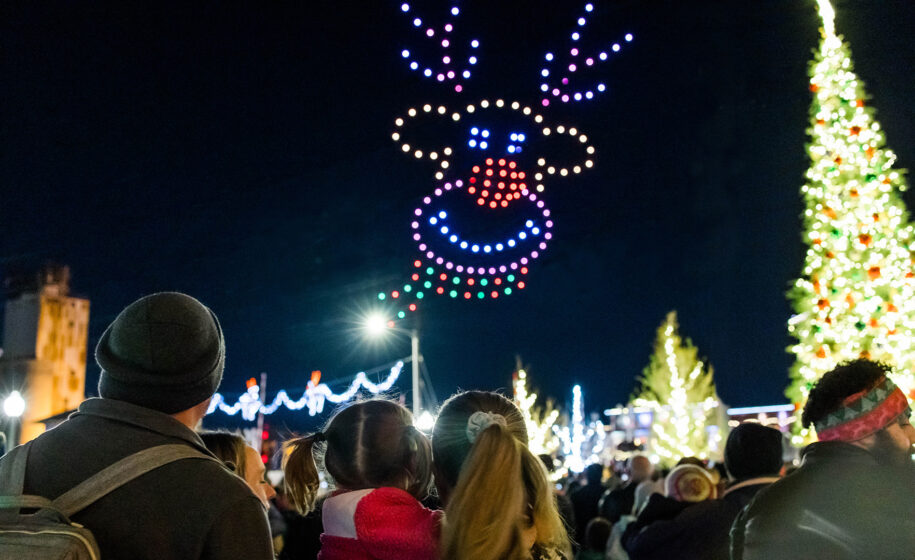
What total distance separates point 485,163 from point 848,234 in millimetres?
9943

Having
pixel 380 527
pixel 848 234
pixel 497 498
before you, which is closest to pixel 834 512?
pixel 497 498

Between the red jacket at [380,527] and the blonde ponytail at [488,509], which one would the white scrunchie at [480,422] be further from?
the red jacket at [380,527]

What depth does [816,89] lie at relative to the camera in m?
18.1

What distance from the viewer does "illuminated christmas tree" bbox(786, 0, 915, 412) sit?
55.9 feet

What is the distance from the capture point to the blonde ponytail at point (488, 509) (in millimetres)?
2699

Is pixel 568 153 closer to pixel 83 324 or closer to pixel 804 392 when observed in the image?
pixel 804 392

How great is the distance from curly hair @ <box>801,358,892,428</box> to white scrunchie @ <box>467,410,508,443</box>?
1.27m

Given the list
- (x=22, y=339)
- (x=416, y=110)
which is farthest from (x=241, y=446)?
(x=22, y=339)

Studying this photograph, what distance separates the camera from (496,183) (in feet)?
38.0

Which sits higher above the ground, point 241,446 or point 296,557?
point 241,446

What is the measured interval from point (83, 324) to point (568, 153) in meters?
39.9

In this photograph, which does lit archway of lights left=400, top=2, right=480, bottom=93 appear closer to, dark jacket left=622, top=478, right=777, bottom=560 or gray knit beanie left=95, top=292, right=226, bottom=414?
dark jacket left=622, top=478, right=777, bottom=560

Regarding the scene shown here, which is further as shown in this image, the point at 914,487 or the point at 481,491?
the point at 914,487

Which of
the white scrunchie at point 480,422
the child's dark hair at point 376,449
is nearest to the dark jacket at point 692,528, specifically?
the child's dark hair at point 376,449
